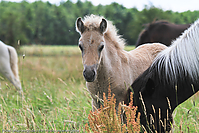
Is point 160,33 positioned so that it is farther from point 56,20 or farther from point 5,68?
point 56,20

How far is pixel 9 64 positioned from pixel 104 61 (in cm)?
474

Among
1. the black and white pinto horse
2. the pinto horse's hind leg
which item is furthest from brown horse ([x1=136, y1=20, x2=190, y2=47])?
the black and white pinto horse

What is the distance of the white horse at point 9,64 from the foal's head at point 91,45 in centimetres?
419

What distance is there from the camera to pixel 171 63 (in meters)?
2.31

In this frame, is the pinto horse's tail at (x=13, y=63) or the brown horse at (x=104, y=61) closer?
the brown horse at (x=104, y=61)

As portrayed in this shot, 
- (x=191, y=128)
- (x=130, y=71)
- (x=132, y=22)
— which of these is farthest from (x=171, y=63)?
(x=132, y=22)

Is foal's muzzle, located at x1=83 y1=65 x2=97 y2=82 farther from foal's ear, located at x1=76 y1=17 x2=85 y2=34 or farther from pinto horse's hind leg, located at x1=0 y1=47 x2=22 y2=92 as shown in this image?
pinto horse's hind leg, located at x1=0 y1=47 x2=22 y2=92

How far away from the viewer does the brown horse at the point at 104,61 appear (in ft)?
8.33

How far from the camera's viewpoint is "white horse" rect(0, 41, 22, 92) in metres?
6.34

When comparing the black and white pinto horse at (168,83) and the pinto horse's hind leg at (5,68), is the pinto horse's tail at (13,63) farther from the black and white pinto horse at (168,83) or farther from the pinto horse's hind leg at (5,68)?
the black and white pinto horse at (168,83)

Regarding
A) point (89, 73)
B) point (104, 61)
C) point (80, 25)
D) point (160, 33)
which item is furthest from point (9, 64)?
point (160, 33)

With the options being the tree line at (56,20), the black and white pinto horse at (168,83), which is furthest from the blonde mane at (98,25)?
the tree line at (56,20)

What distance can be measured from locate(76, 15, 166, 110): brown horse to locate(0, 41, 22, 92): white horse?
13.3 feet

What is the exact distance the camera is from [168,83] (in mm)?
2219
